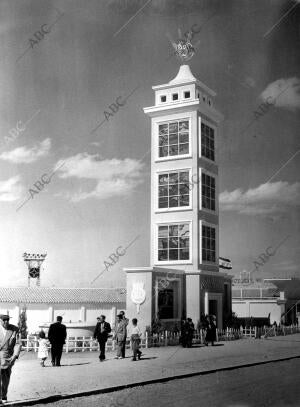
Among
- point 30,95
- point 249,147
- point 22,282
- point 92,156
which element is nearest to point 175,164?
point 249,147

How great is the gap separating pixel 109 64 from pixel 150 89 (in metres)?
9.06

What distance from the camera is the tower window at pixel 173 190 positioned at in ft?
105

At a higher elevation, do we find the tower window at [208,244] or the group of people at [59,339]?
the tower window at [208,244]

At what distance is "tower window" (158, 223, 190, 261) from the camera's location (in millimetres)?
31625

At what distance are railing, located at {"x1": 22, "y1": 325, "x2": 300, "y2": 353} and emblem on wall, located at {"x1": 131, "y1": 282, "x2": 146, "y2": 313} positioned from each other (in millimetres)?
1997

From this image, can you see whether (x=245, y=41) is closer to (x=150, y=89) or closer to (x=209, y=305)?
(x=150, y=89)

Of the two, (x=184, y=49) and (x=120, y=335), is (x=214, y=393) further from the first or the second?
(x=184, y=49)

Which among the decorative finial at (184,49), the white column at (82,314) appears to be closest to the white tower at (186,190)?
the decorative finial at (184,49)

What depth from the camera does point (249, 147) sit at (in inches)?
1297

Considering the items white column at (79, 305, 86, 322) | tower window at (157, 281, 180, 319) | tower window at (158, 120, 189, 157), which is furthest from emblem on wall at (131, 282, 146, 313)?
white column at (79, 305, 86, 322)

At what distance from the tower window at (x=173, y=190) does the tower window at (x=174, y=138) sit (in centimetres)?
128

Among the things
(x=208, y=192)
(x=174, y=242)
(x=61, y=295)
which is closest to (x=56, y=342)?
(x=174, y=242)

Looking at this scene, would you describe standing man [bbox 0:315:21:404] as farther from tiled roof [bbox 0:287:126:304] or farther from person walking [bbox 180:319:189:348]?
Answer: tiled roof [bbox 0:287:126:304]

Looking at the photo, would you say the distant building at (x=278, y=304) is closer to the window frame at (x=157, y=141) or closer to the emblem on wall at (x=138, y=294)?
the window frame at (x=157, y=141)
